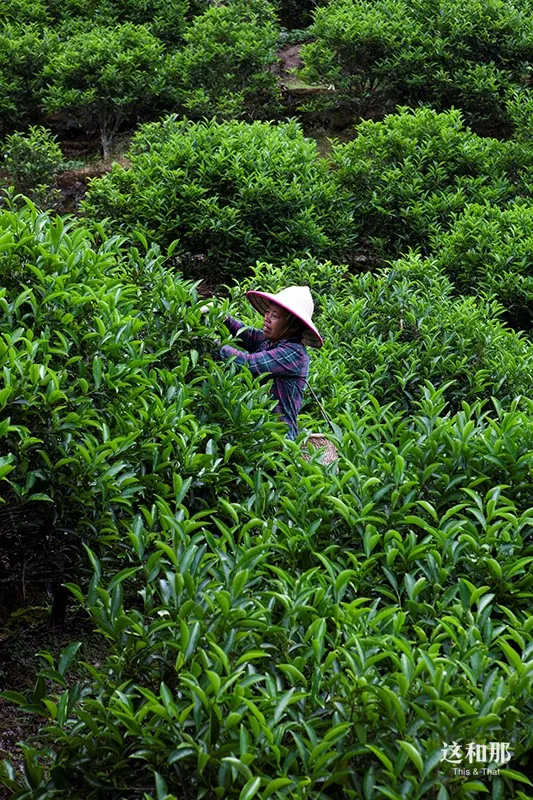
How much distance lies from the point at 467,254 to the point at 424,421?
4.63 m

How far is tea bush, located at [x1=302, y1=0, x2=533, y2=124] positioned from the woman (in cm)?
850

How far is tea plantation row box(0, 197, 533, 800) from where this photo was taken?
239 cm

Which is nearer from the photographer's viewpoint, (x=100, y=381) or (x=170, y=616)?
(x=170, y=616)

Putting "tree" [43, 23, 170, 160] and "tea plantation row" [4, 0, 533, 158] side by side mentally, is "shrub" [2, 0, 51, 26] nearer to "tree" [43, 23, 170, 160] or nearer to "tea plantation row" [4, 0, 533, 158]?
"tea plantation row" [4, 0, 533, 158]

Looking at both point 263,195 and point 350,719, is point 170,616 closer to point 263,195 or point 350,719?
point 350,719

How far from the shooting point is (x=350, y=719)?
8.08 ft

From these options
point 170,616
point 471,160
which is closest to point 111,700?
point 170,616

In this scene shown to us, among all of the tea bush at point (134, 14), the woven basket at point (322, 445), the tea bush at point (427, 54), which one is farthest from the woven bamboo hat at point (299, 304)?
the tea bush at point (134, 14)

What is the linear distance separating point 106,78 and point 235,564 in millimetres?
10652

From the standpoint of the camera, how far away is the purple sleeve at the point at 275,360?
444cm

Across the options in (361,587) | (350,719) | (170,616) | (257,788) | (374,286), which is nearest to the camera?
(257,788)

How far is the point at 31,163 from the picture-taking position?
35.8 ft

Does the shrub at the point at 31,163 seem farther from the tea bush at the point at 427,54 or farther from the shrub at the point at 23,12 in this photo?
the tea bush at the point at 427,54

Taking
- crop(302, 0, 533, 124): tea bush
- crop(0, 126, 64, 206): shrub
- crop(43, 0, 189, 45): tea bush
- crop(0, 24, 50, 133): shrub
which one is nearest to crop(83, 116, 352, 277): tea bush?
crop(0, 126, 64, 206): shrub
